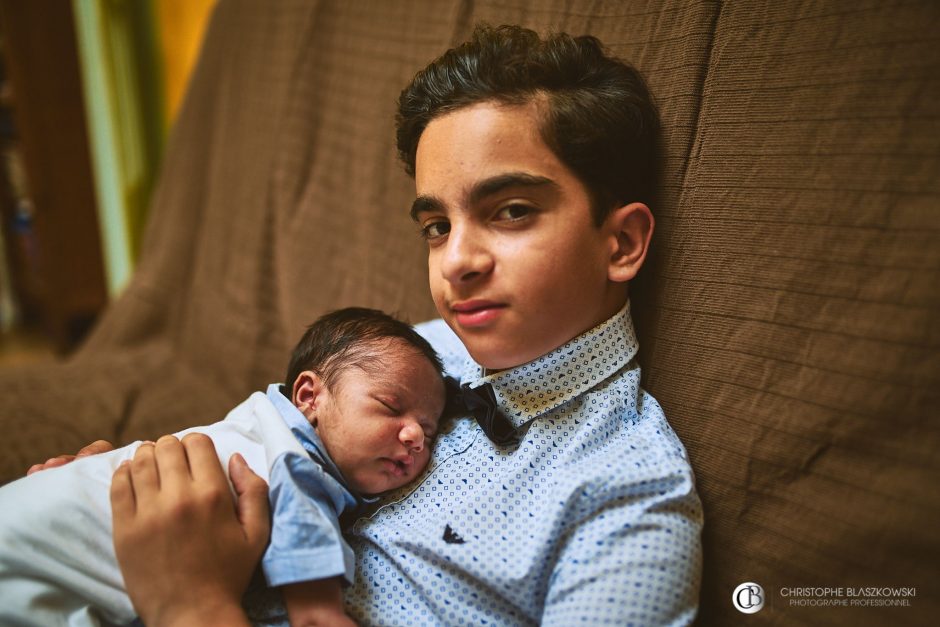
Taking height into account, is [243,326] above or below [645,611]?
below

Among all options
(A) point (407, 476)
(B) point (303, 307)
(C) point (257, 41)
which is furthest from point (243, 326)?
(A) point (407, 476)

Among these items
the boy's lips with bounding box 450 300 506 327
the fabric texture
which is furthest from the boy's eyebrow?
the fabric texture

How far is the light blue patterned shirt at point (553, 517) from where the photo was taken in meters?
0.69

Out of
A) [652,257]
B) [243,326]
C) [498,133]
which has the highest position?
[498,133]

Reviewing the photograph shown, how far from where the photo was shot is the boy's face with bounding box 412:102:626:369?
79 centimetres

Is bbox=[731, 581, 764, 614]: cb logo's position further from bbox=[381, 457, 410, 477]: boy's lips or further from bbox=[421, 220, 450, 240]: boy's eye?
bbox=[421, 220, 450, 240]: boy's eye

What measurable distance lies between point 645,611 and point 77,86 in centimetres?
314

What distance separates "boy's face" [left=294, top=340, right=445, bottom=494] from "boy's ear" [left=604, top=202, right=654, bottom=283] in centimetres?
28

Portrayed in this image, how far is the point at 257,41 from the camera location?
1.74 m

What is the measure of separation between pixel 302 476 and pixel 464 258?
1.00ft

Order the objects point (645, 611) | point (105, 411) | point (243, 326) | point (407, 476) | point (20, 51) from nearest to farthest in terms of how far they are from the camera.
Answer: point (645, 611), point (407, 476), point (105, 411), point (243, 326), point (20, 51)

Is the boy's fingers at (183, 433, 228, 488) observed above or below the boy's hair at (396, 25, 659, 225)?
below

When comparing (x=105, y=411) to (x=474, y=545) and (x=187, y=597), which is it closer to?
(x=187, y=597)

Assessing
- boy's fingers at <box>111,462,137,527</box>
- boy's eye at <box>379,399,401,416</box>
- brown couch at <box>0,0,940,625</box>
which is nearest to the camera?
brown couch at <box>0,0,940,625</box>
